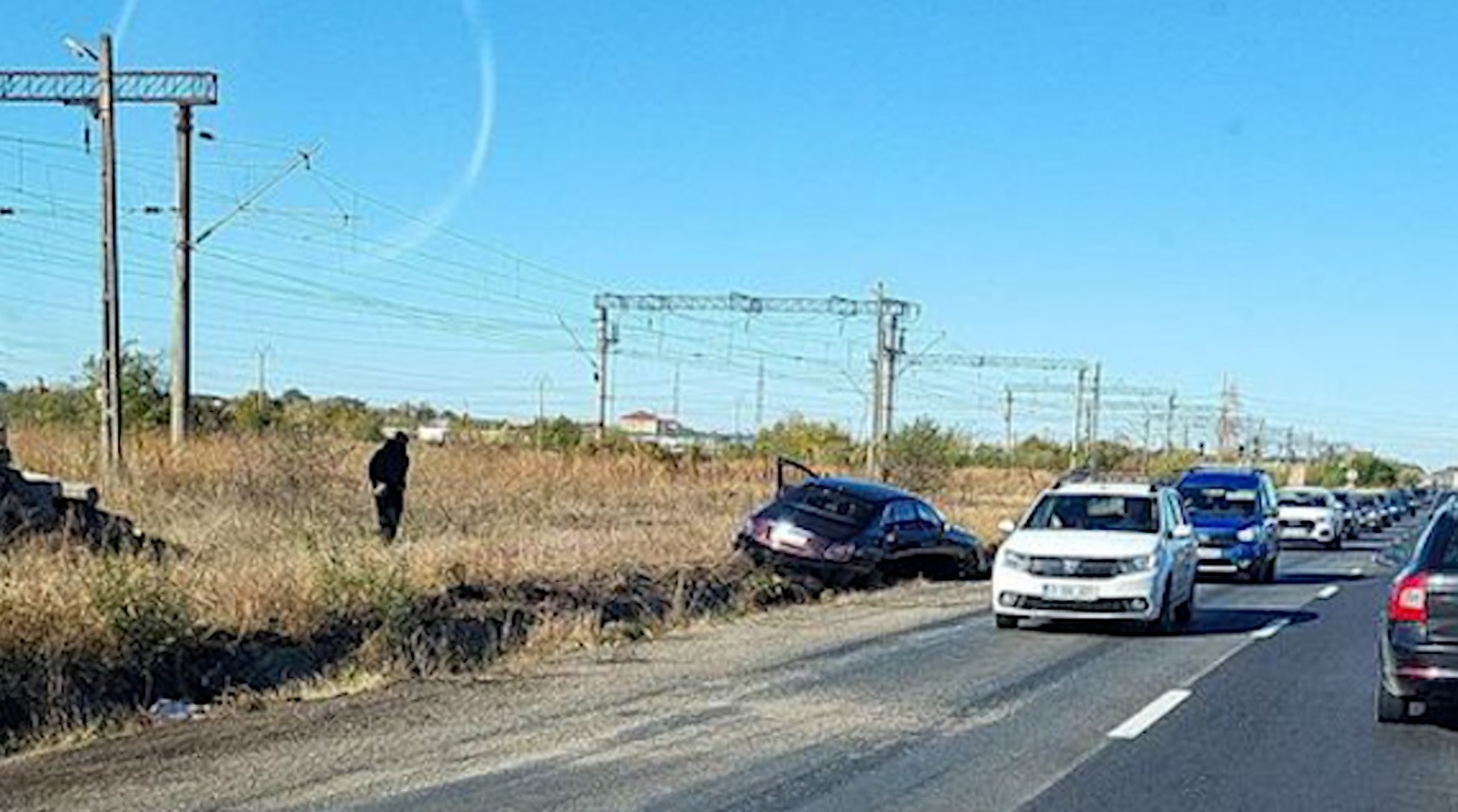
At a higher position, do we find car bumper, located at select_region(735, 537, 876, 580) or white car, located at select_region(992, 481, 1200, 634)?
white car, located at select_region(992, 481, 1200, 634)

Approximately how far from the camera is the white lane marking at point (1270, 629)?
18938 millimetres

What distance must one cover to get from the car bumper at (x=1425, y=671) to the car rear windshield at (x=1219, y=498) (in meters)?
18.1

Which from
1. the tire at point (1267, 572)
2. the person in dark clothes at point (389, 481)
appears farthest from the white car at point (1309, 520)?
the person in dark clothes at point (389, 481)

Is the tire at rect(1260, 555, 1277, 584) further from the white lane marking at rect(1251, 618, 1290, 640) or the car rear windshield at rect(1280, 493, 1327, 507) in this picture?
the car rear windshield at rect(1280, 493, 1327, 507)

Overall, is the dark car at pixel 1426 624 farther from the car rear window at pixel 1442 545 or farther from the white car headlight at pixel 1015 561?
the white car headlight at pixel 1015 561

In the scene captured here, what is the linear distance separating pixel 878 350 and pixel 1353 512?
16963 mm

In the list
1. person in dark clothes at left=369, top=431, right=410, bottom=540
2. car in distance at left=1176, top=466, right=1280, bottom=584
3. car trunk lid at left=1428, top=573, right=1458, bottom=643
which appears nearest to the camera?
car trunk lid at left=1428, top=573, right=1458, bottom=643

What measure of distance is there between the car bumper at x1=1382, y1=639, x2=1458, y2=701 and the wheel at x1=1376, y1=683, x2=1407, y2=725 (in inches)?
26.3

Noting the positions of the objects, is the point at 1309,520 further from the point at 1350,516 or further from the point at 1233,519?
the point at 1233,519

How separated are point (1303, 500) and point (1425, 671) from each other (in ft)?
123

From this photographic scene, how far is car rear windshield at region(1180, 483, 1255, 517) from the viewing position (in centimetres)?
2917

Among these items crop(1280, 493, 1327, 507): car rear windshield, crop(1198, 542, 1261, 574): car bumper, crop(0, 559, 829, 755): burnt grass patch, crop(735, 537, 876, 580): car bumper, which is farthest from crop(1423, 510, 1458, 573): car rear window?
crop(1280, 493, 1327, 507): car rear windshield

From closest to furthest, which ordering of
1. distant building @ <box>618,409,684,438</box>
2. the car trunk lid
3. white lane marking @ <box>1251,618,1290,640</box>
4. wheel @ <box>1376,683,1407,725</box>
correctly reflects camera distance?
the car trunk lid
wheel @ <box>1376,683,1407,725</box>
white lane marking @ <box>1251,618,1290,640</box>
distant building @ <box>618,409,684,438</box>

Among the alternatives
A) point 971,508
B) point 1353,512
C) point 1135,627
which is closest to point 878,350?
point 971,508
